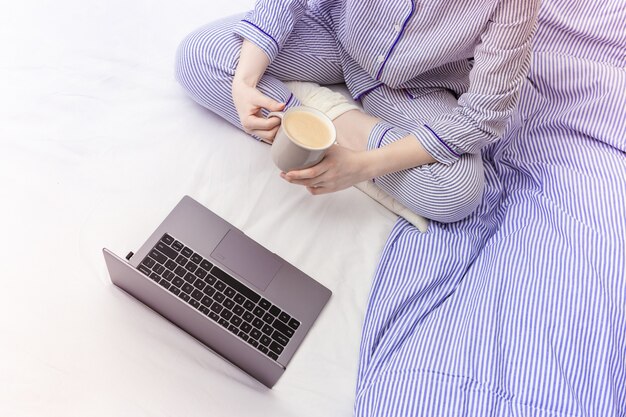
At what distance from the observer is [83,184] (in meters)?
1.05

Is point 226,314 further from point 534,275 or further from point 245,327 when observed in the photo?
point 534,275

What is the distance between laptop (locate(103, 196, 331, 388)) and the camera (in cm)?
94

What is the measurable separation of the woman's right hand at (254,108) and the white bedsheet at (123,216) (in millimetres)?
127

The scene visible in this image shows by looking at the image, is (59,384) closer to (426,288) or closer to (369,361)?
(369,361)

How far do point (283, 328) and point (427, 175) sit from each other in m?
0.40

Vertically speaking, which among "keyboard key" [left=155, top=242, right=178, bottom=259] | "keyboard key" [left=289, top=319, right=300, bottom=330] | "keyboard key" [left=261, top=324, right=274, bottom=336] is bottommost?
"keyboard key" [left=261, top=324, right=274, bottom=336]

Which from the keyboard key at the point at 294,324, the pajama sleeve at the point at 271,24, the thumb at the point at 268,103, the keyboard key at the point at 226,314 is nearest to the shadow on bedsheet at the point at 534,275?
the keyboard key at the point at 294,324

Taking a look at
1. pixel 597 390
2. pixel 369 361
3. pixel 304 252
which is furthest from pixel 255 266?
pixel 597 390

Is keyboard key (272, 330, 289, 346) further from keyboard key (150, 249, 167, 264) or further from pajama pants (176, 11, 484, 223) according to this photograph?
pajama pants (176, 11, 484, 223)

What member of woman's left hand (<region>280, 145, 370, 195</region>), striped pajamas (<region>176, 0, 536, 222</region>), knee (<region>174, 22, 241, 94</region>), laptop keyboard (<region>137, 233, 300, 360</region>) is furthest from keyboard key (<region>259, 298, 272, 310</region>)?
knee (<region>174, 22, 241, 94</region>)

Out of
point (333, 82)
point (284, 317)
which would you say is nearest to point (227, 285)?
point (284, 317)

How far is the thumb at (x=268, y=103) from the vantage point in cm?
98

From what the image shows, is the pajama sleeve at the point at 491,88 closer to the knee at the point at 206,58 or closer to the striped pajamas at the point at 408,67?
the striped pajamas at the point at 408,67

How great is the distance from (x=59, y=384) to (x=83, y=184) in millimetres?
370
